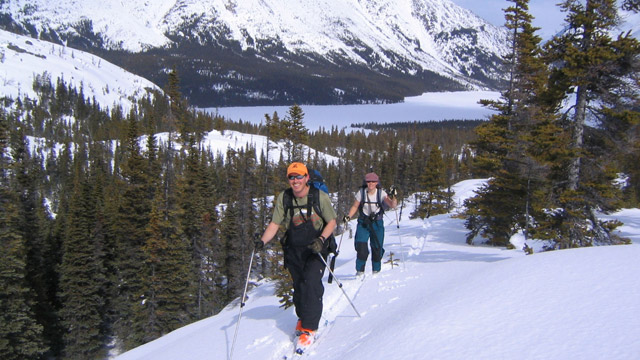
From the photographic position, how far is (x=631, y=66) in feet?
37.7

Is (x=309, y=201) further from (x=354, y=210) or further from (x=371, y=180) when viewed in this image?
(x=371, y=180)

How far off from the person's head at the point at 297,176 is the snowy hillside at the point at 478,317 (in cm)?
223

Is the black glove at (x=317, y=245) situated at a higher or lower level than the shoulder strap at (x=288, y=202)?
lower

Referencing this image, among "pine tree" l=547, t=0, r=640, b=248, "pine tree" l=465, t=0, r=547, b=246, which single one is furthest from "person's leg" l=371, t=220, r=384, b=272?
"pine tree" l=465, t=0, r=547, b=246

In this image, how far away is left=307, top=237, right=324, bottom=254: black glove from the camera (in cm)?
492

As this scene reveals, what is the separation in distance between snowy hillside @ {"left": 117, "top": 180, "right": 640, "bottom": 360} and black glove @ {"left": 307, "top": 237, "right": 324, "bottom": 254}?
4.33ft

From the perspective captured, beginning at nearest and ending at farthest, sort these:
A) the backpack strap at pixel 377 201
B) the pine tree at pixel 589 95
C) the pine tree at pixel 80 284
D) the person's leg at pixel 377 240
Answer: the backpack strap at pixel 377 201 → the person's leg at pixel 377 240 → the pine tree at pixel 589 95 → the pine tree at pixel 80 284

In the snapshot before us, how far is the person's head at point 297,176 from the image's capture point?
520cm

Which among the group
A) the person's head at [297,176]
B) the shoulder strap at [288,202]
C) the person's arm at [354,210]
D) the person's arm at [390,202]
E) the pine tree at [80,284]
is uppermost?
the person's head at [297,176]

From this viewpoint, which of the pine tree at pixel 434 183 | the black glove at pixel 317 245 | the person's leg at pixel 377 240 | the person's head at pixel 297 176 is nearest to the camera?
the black glove at pixel 317 245

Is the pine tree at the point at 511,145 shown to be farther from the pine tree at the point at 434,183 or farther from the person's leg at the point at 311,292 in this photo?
the pine tree at the point at 434,183

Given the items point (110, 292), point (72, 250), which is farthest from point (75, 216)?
point (110, 292)

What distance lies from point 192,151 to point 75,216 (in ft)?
41.5

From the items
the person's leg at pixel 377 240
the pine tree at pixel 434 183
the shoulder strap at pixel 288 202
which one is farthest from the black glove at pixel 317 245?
the pine tree at pixel 434 183
